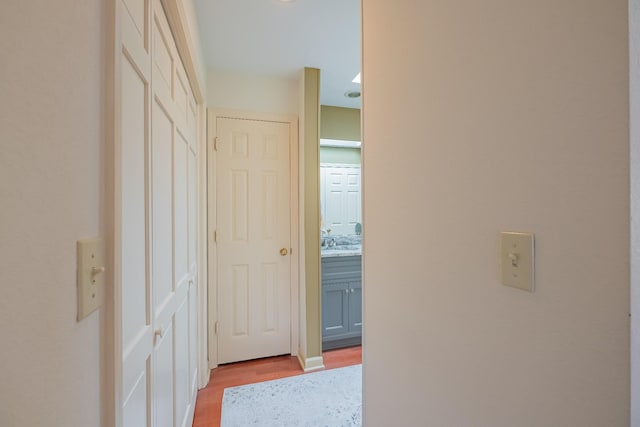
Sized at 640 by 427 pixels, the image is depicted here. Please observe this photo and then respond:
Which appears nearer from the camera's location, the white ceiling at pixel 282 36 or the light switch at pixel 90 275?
the light switch at pixel 90 275

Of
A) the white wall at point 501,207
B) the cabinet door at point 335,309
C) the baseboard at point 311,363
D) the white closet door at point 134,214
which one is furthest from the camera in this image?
the cabinet door at point 335,309

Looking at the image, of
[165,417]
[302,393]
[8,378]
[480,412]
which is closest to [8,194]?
[8,378]

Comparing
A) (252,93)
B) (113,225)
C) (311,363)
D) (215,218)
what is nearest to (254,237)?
(215,218)

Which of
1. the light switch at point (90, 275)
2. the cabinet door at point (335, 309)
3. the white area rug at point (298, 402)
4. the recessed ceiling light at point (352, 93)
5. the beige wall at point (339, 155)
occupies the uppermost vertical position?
the recessed ceiling light at point (352, 93)

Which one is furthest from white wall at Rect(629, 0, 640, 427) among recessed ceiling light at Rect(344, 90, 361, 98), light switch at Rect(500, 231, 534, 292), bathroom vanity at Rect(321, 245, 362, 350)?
recessed ceiling light at Rect(344, 90, 361, 98)

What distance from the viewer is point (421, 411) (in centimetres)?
84

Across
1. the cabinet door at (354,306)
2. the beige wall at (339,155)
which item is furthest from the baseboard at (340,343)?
the beige wall at (339,155)

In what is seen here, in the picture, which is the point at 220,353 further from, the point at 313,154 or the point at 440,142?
the point at 440,142

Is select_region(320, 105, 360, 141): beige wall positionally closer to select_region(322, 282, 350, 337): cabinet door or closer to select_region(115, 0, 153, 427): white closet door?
select_region(322, 282, 350, 337): cabinet door

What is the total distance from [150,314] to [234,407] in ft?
4.45

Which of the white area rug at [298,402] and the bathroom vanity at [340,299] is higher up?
the bathroom vanity at [340,299]

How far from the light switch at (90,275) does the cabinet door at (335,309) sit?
225cm

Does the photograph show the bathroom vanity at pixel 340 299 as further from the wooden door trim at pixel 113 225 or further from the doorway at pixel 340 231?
the wooden door trim at pixel 113 225

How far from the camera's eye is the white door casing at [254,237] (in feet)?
7.68
